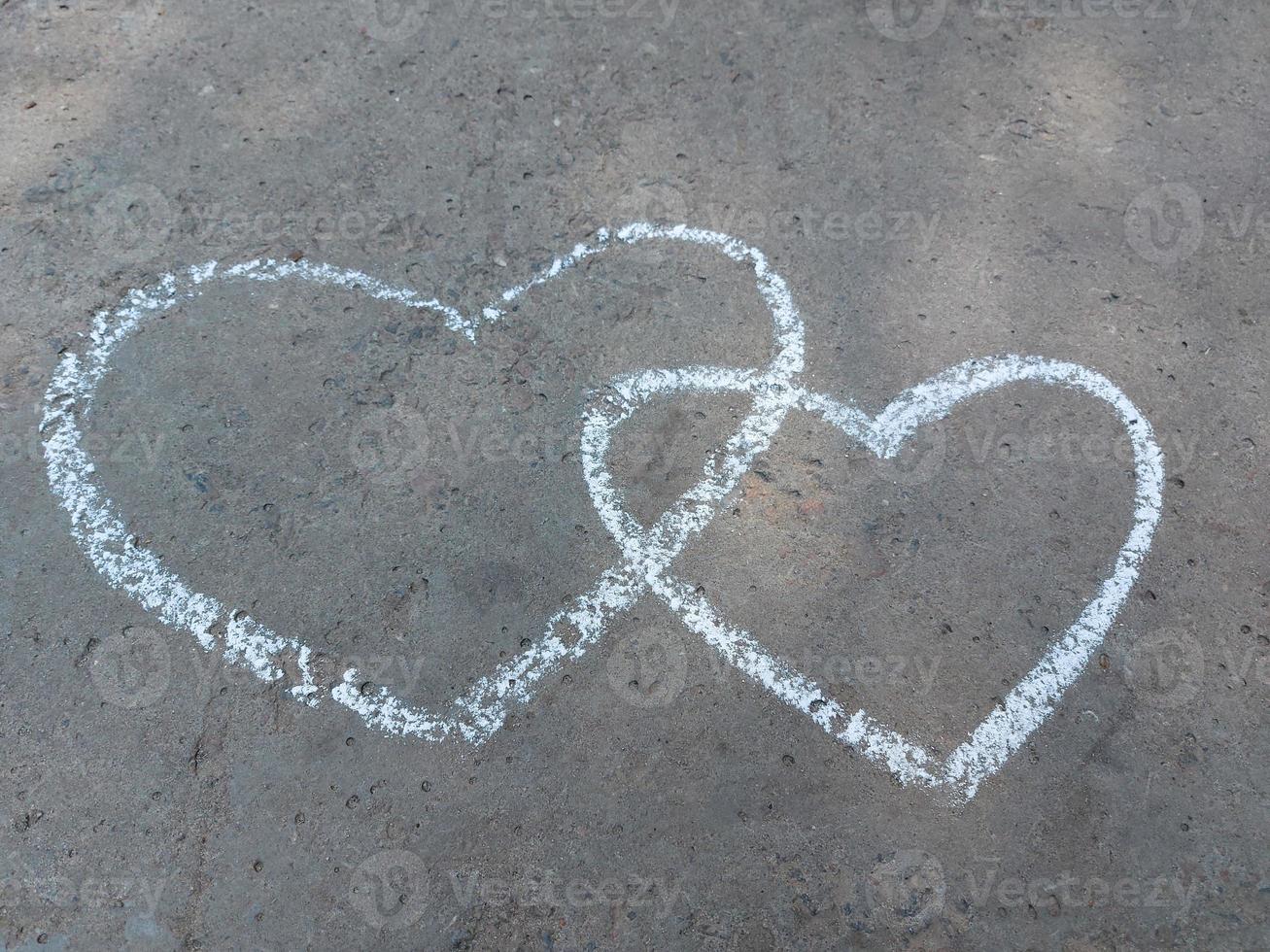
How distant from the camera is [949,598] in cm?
286

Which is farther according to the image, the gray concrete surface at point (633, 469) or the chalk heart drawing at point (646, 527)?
the chalk heart drawing at point (646, 527)

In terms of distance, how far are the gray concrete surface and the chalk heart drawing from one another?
0.05 meters

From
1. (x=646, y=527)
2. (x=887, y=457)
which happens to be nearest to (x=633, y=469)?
(x=646, y=527)

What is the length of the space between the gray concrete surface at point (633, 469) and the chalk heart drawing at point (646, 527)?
0.05m

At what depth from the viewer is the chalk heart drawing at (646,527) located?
2666 mm

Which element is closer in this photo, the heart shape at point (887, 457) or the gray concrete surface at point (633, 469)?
the gray concrete surface at point (633, 469)

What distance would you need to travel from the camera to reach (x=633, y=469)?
302cm

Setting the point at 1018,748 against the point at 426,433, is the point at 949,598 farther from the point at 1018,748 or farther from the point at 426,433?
the point at 426,433

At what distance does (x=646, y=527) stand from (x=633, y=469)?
207 millimetres

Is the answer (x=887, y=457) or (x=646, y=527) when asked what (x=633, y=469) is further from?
(x=887, y=457)

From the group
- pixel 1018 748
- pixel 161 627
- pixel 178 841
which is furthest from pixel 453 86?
pixel 1018 748

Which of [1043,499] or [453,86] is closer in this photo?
[1043,499]

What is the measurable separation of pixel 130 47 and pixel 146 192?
82cm

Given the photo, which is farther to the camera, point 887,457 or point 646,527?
point 887,457
